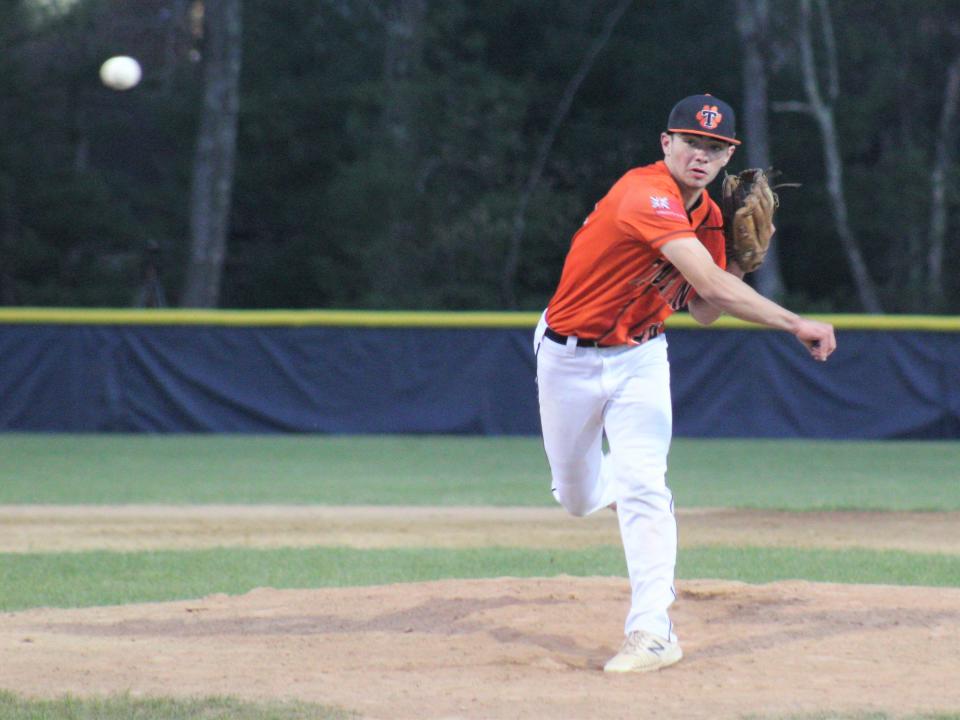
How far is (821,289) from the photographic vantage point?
90.5 feet

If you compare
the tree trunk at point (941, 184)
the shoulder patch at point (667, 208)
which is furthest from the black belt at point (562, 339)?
the tree trunk at point (941, 184)

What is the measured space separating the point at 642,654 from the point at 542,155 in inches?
842

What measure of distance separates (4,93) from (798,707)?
2836 cm

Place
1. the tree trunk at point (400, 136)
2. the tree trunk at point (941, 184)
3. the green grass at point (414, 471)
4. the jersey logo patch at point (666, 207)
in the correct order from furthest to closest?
1. the tree trunk at point (941, 184)
2. the tree trunk at point (400, 136)
3. the green grass at point (414, 471)
4. the jersey logo patch at point (666, 207)

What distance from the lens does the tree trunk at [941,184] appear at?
79.4ft

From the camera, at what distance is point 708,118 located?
445cm

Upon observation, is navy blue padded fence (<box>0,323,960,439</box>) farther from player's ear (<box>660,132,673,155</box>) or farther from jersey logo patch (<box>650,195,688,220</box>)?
jersey logo patch (<box>650,195,688,220</box>)

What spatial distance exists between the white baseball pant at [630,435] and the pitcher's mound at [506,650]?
30 centimetres

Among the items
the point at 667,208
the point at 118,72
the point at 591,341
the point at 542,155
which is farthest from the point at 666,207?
the point at 542,155

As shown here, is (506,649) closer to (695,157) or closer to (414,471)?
(695,157)

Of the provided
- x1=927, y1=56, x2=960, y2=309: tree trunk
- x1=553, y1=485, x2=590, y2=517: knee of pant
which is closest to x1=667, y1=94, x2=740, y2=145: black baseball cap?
x1=553, y1=485, x2=590, y2=517: knee of pant

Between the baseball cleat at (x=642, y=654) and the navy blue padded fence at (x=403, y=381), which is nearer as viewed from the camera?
the baseball cleat at (x=642, y=654)

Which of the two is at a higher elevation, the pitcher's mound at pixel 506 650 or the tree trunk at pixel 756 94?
the tree trunk at pixel 756 94

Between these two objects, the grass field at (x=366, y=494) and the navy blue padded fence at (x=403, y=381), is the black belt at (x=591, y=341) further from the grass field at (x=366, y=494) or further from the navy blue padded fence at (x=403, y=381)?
the navy blue padded fence at (x=403, y=381)
